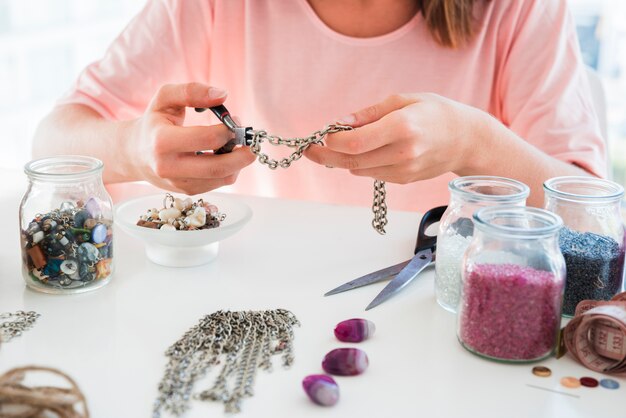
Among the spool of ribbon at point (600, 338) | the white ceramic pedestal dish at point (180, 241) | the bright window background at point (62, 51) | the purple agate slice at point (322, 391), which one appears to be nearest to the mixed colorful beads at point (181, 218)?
the white ceramic pedestal dish at point (180, 241)

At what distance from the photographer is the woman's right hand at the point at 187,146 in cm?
94

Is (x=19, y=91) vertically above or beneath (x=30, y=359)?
beneath

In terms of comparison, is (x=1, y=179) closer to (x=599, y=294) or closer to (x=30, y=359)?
(x=30, y=359)

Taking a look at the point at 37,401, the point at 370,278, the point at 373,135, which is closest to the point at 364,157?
the point at 373,135

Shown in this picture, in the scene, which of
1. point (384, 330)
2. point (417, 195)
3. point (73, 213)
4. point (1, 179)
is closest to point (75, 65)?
point (1, 179)

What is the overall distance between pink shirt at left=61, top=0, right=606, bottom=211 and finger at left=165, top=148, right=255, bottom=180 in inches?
17.2

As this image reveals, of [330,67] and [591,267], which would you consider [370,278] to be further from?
[330,67]

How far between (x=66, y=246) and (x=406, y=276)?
410mm

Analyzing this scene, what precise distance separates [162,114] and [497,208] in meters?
0.50

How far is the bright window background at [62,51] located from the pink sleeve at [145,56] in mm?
1787

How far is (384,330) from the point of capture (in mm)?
789

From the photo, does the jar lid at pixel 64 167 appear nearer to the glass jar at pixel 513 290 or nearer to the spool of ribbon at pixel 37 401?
the spool of ribbon at pixel 37 401

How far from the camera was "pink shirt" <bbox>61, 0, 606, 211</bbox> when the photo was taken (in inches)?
52.1

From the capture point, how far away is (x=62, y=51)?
10.0ft
